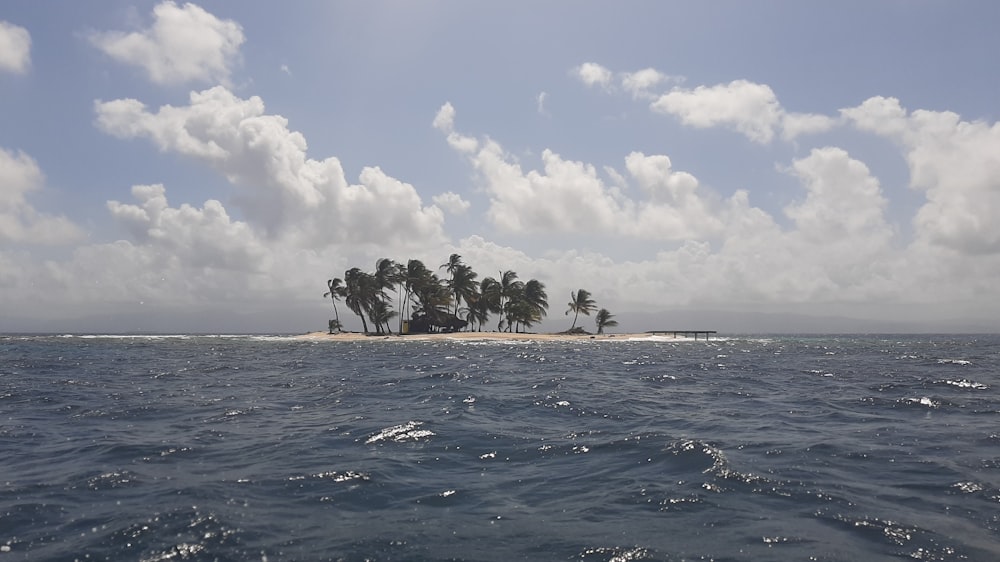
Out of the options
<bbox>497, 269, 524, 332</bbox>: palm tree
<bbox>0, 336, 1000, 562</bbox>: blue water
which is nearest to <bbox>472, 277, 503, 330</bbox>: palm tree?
<bbox>497, 269, 524, 332</bbox>: palm tree

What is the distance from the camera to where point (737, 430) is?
53.7 ft

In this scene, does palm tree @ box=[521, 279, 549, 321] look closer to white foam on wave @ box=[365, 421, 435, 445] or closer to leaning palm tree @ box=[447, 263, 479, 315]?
leaning palm tree @ box=[447, 263, 479, 315]

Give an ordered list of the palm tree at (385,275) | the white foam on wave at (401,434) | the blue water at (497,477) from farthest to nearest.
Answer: the palm tree at (385,275)
the white foam on wave at (401,434)
the blue water at (497,477)

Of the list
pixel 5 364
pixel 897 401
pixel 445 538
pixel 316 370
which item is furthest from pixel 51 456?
pixel 5 364

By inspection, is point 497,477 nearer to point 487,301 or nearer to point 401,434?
point 401,434

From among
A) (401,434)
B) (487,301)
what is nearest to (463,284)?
(487,301)

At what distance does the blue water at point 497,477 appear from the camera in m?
7.99

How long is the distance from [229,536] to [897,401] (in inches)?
913

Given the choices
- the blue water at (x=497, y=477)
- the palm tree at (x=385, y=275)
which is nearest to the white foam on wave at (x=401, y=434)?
the blue water at (x=497, y=477)

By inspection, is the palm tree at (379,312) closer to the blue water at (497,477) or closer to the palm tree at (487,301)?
the palm tree at (487,301)

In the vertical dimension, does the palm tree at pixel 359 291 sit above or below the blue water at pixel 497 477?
above

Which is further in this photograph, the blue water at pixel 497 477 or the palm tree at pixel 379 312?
the palm tree at pixel 379 312

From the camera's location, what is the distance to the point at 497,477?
11492 mm

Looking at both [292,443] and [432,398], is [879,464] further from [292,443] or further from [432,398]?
[432,398]
